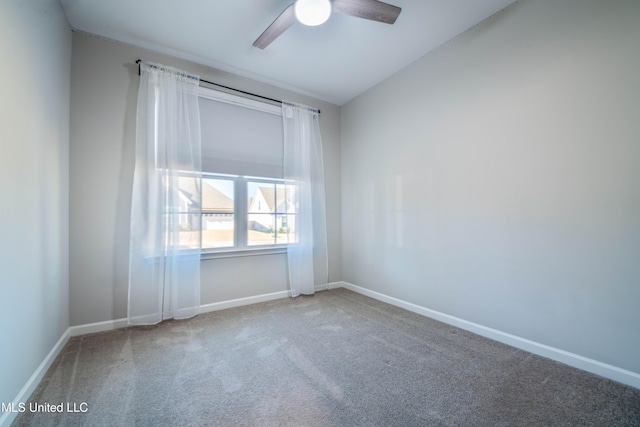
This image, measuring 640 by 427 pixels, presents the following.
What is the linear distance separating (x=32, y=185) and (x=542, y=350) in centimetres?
359

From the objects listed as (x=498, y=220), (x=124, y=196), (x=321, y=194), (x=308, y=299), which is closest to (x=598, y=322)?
(x=498, y=220)

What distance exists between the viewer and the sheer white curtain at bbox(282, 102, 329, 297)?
131 inches

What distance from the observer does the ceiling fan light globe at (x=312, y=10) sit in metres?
1.72

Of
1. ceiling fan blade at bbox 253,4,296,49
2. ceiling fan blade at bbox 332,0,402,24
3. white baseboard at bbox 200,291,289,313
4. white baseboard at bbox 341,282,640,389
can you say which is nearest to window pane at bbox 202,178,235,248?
white baseboard at bbox 200,291,289,313

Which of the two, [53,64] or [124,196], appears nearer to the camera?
[53,64]

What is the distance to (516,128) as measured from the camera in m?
2.09

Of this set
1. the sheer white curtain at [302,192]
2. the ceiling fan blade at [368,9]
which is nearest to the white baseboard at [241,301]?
the sheer white curtain at [302,192]

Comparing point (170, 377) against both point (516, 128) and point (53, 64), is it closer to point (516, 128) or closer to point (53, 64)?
point (53, 64)

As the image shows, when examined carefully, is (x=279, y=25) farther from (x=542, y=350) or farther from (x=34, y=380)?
(x=542, y=350)

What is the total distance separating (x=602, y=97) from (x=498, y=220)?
1.01 meters

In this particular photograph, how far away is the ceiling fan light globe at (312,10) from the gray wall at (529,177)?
1.43 meters

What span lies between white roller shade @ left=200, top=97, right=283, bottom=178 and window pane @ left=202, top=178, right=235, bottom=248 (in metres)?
0.17

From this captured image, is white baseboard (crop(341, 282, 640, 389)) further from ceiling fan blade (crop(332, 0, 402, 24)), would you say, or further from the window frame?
ceiling fan blade (crop(332, 0, 402, 24))

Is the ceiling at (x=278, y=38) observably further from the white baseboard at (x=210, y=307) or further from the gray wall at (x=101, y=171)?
the white baseboard at (x=210, y=307)
